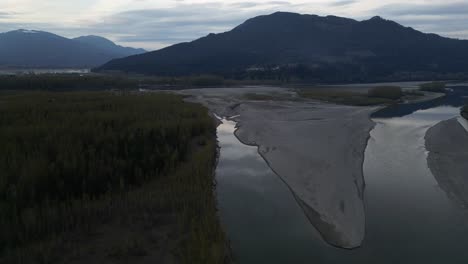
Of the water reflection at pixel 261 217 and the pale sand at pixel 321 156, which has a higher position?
the pale sand at pixel 321 156

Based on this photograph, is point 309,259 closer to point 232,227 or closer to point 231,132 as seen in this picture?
point 232,227

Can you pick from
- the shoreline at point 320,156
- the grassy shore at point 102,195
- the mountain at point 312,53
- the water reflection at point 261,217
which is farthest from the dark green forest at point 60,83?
the water reflection at point 261,217

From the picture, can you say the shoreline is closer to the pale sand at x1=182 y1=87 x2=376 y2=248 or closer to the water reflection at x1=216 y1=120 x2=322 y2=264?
the pale sand at x1=182 y1=87 x2=376 y2=248

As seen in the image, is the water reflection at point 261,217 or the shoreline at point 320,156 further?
→ the shoreline at point 320,156

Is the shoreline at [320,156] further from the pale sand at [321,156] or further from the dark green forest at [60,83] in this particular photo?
the dark green forest at [60,83]

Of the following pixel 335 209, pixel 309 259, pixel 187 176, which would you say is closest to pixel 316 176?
pixel 335 209

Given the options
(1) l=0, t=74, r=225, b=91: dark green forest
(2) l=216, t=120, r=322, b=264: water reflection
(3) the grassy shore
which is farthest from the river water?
(1) l=0, t=74, r=225, b=91: dark green forest
